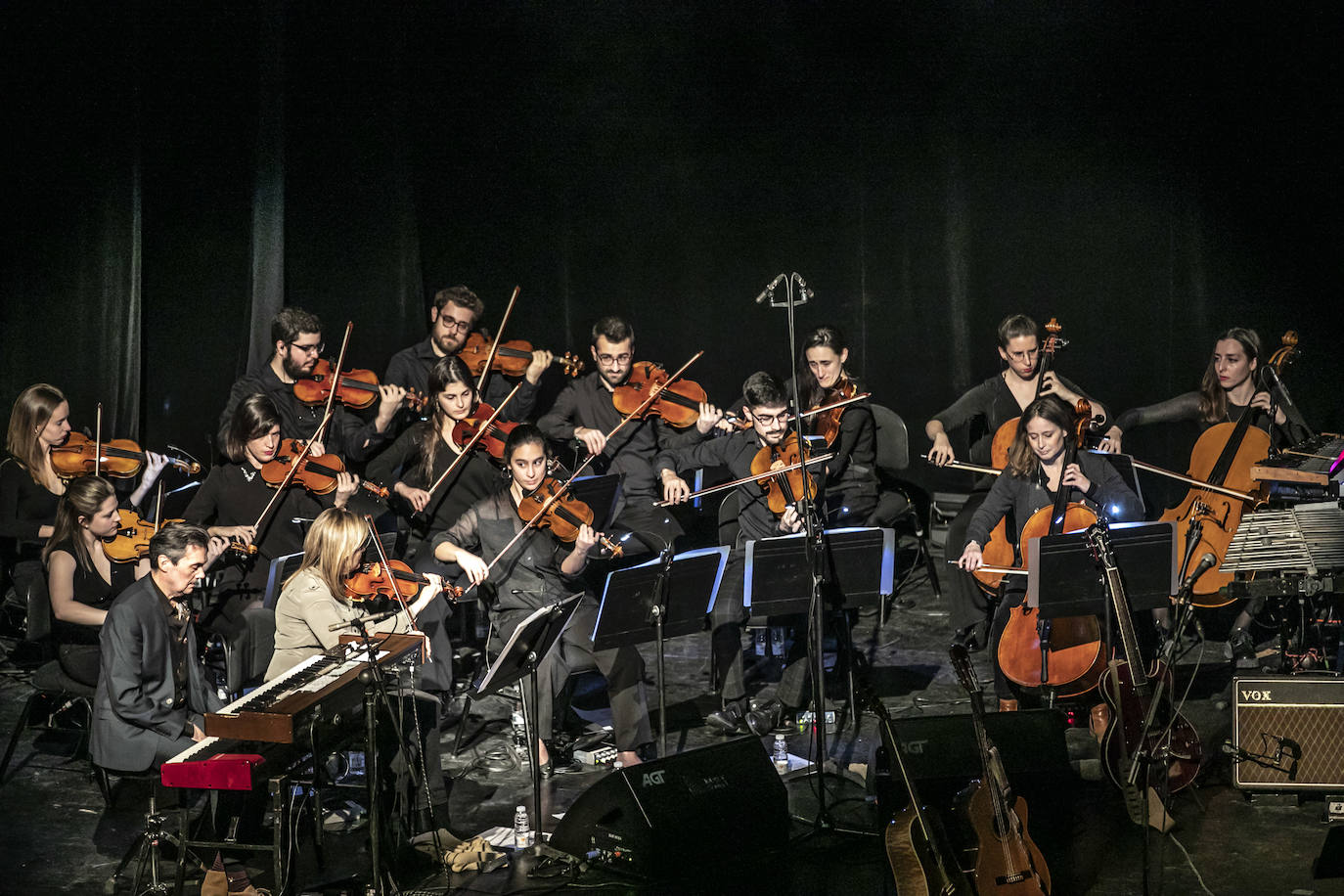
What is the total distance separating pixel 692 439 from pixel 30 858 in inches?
135

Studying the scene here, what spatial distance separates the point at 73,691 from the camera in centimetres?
526

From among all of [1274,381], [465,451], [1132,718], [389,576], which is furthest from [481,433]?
[1274,381]

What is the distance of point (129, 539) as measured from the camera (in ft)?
19.2

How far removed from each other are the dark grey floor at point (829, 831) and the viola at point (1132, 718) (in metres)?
0.16

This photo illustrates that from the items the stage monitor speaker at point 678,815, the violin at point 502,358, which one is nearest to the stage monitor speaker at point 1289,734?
the stage monitor speaker at point 678,815

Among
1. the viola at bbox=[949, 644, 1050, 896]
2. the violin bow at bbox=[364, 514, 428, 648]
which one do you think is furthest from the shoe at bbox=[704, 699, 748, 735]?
the viola at bbox=[949, 644, 1050, 896]

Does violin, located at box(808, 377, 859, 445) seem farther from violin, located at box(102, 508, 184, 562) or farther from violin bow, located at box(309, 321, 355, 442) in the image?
violin, located at box(102, 508, 184, 562)

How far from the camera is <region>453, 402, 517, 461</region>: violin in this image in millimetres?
6445

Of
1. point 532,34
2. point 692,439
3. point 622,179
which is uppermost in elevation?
point 532,34

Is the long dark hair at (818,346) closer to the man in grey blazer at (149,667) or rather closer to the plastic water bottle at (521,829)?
the plastic water bottle at (521,829)

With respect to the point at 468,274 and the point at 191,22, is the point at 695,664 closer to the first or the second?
the point at 468,274

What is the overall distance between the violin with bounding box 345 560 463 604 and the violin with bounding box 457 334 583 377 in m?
1.93

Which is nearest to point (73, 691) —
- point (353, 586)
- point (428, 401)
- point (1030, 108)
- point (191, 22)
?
point (353, 586)

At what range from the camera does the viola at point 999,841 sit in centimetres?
391
